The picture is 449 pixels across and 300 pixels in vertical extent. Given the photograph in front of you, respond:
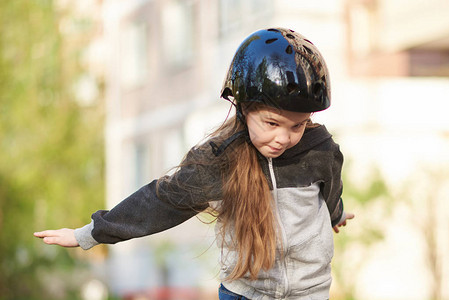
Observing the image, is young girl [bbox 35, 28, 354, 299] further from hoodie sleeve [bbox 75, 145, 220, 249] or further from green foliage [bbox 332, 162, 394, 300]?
green foliage [bbox 332, 162, 394, 300]

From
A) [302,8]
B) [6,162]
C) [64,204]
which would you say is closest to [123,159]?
[64,204]

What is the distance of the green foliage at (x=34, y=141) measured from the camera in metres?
15.6

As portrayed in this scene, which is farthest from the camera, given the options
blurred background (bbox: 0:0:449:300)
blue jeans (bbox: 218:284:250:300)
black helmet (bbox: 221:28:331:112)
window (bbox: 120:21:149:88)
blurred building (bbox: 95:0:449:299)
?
window (bbox: 120:21:149:88)

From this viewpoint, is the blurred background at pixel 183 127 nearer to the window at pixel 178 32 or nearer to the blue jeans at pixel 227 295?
the window at pixel 178 32

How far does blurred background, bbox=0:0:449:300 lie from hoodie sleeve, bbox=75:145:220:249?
394 cm

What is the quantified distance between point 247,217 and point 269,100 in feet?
1.55

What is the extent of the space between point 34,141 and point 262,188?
13.5 meters

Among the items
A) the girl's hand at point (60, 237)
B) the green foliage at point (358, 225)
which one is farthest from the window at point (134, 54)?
the girl's hand at point (60, 237)

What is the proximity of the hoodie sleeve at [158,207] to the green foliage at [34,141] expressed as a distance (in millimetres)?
12483

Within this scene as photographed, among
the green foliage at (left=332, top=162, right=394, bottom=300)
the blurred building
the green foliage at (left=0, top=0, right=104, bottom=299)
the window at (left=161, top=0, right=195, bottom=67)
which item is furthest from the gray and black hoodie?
the window at (left=161, top=0, right=195, bottom=67)

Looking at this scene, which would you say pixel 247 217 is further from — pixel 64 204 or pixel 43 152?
pixel 64 204

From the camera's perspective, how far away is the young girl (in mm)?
3201

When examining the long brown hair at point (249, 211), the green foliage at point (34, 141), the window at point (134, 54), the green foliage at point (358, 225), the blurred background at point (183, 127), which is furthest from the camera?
the window at point (134, 54)

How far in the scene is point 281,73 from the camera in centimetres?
315
